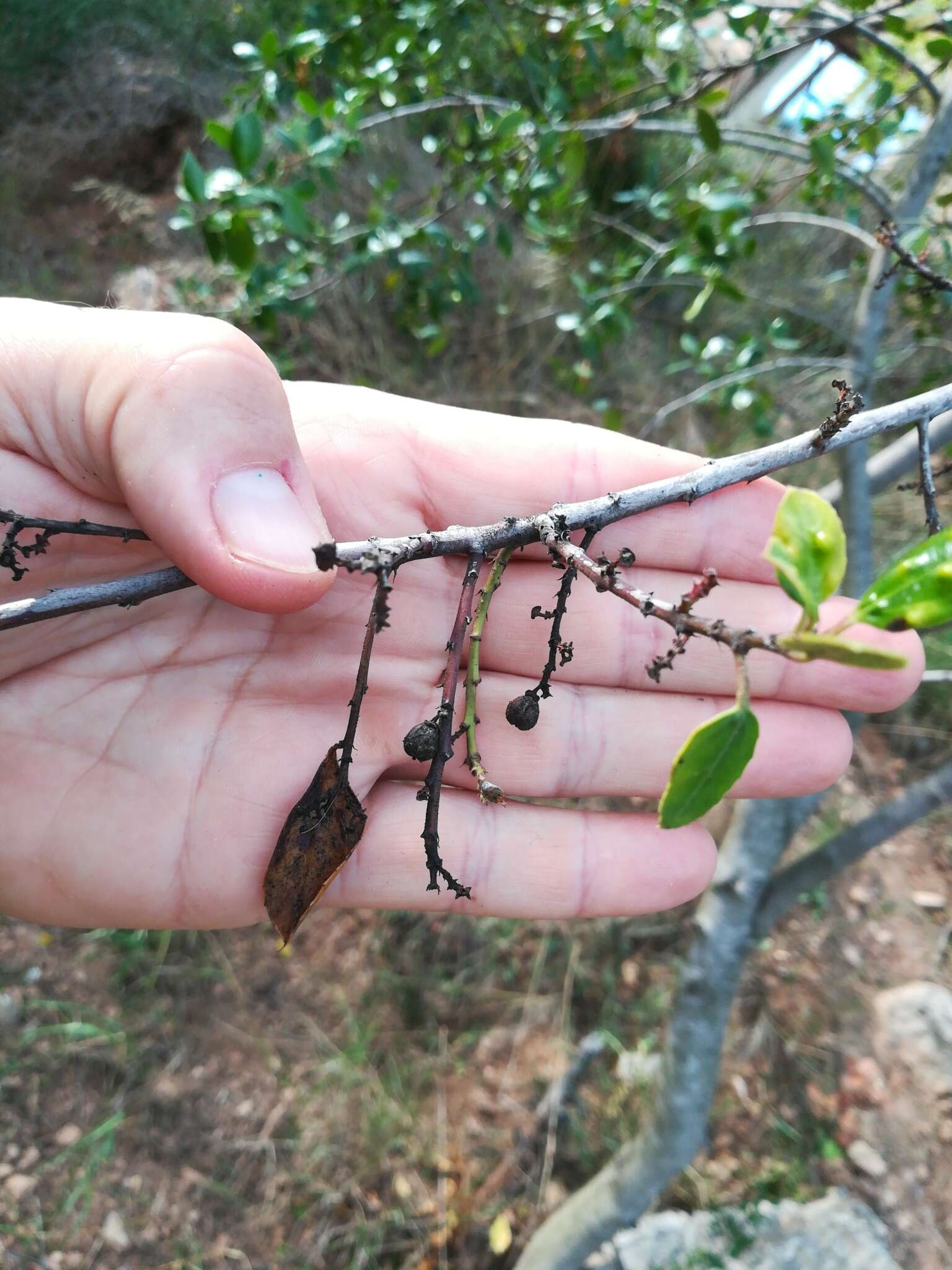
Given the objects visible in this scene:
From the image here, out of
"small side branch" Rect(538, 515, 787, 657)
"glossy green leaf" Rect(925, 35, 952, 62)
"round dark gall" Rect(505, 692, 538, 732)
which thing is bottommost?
"round dark gall" Rect(505, 692, 538, 732)

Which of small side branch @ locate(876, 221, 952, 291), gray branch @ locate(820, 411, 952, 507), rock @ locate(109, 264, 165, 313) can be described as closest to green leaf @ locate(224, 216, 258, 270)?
small side branch @ locate(876, 221, 952, 291)

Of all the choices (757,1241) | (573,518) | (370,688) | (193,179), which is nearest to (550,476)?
(573,518)

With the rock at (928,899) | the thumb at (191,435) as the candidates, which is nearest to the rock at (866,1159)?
the rock at (928,899)

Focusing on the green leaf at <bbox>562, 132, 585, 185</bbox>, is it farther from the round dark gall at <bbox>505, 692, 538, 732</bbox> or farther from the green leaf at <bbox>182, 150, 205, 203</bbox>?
the round dark gall at <bbox>505, 692, 538, 732</bbox>

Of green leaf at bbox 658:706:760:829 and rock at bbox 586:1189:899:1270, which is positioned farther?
rock at bbox 586:1189:899:1270

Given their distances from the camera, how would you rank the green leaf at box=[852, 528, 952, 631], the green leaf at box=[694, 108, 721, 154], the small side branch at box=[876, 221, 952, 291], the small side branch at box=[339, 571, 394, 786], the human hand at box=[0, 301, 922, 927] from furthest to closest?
the green leaf at box=[694, 108, 721, 154] < the human hand at box=[0, 301, 922, 927] < the small side branch at box=[876, 221, 952, 291] < the small side branch at box=[339, 571, 394, 786] < the green leaf at box=[852, 528, 952, 631]
